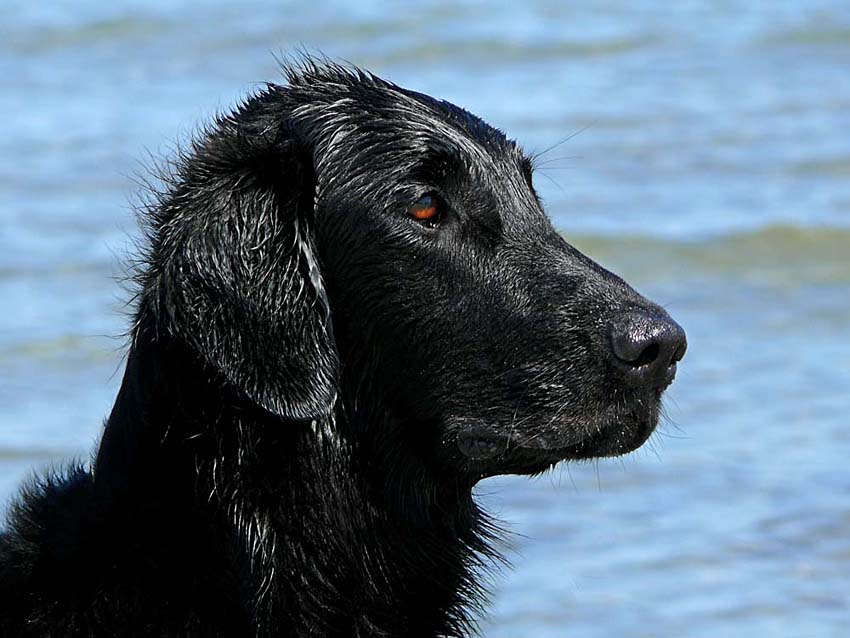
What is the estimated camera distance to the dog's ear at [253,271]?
436 cm

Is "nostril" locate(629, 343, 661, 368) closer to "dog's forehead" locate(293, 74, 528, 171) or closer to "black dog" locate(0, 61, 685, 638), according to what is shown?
"black dog" locate(0, 61, 685, 638)

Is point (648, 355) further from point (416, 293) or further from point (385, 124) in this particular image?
point (385, 124)

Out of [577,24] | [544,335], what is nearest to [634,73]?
[577,24]

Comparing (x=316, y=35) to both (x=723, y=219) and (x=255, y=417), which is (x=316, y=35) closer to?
(x=723, y=219)

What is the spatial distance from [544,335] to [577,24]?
11.2 metres

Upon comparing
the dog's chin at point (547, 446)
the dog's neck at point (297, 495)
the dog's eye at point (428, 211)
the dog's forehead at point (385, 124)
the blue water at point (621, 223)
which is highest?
the blue water at point (621, 223)


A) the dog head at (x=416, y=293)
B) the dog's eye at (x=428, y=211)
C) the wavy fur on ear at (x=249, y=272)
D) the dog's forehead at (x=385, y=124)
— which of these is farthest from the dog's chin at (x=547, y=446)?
the dog's forehead at (x=385, y=124)

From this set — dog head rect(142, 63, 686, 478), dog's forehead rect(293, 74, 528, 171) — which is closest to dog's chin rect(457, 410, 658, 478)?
dog head rect(142, 63, 686, 478)

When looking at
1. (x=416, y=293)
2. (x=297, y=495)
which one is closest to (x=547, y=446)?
(x=416, y=293)

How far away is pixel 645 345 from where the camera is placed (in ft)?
14.5

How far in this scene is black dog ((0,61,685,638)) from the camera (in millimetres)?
4414

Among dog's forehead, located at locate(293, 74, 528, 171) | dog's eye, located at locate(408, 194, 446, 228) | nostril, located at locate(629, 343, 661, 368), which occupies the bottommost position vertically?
nostril, located at locate(629, 343, 661, 368)

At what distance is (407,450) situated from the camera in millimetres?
4590

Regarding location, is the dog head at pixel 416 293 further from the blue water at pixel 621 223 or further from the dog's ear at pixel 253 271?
the blue water at pixel 621 223
